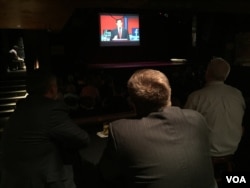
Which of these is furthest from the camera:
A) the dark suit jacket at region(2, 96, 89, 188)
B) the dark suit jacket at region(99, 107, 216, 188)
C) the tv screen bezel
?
the tv screen bezel

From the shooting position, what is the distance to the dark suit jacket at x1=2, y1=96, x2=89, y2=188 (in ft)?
Result: 5.31

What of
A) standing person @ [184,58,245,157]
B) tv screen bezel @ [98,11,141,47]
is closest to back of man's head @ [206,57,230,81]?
standing person @ [184,58,245,157]

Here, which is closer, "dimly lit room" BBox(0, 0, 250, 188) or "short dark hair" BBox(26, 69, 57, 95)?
"dimly lit room" BBox(0, 0, 250, 188)

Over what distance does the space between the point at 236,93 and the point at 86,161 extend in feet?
3.81

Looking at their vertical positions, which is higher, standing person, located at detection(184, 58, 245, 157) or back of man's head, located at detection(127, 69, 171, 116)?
back of man's head, located at detection(127, 69, 171, 116)

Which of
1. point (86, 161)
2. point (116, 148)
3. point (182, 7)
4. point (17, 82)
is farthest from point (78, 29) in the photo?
point (116, 148)

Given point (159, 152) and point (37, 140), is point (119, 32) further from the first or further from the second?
point (159, 152)

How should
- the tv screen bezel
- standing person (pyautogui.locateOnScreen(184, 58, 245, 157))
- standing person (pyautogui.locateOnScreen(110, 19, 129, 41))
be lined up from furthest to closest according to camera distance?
1. standing person (pyautogui.locateOnScreen(110, 19, 129, 41))
2. the tv screen bezel
3. standing person (pyautogui.locateOnScreen(184, 58, 245, 157))

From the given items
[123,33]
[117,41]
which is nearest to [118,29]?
[123,33]

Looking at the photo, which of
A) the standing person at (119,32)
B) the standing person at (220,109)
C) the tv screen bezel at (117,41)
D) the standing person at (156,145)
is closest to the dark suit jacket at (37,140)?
the standing person at (156,145)

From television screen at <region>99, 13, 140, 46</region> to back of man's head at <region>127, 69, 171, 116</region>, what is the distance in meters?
8.40

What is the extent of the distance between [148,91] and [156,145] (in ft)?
0.70

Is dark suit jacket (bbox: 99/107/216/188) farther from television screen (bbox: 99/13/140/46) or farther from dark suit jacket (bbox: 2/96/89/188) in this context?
television screen (bbox: 99/13/140/46)

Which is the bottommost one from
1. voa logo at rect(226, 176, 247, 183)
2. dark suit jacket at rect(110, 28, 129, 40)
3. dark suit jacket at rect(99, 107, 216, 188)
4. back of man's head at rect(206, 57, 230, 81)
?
voa logo at rect(226, 176, 247, 183)
